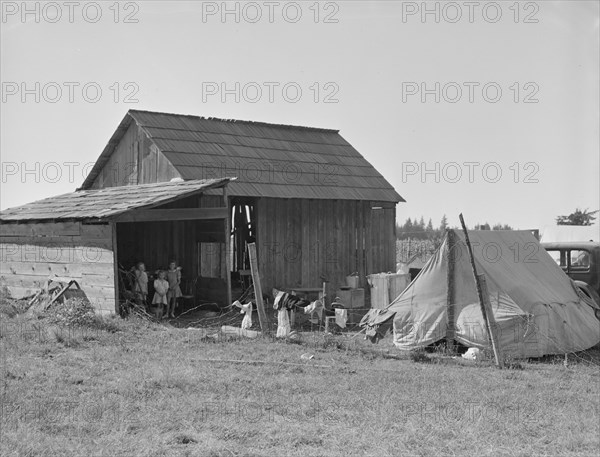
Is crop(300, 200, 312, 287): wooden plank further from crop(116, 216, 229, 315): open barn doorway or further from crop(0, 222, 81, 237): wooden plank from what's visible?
crop(0, 222, 81, 237): wooden plank

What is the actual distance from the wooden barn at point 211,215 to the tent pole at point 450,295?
5.96 meters

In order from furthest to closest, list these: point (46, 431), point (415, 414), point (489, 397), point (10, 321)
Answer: point (10, 321), point (489, 397), point (415, 414), point (46, 431)

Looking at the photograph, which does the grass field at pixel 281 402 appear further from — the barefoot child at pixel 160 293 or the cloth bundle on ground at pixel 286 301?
the barefoot child at pixel 160 293

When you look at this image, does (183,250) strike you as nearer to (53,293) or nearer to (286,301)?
(53,293)

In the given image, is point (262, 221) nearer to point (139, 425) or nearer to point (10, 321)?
point (10, 321)

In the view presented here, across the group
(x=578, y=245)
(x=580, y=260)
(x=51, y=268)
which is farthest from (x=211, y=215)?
(x=580, y=260)

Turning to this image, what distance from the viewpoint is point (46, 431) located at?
7.37m

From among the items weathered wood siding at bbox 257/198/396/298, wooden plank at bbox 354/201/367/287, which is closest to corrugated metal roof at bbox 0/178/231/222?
weathered wood siding at bbox 257/198/396/298

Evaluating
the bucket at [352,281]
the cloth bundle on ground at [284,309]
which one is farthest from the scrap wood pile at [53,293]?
the bucket at [352,281]

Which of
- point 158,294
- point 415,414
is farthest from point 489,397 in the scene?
point 158,294

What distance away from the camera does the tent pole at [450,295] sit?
40.1ft

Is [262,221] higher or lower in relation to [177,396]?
higher

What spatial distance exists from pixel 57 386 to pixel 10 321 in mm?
6883

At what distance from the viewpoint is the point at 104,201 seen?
58.5ft
